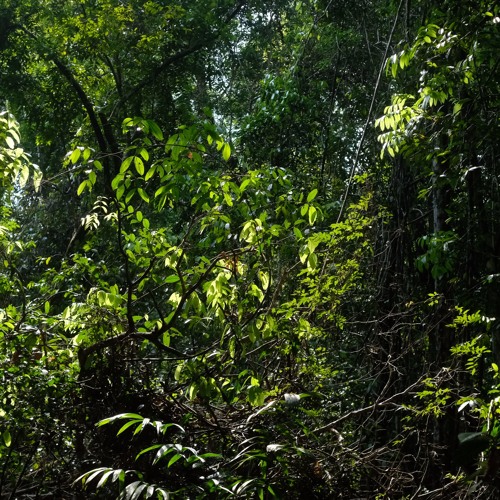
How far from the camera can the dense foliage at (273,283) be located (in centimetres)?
291

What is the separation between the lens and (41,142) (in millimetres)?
7812

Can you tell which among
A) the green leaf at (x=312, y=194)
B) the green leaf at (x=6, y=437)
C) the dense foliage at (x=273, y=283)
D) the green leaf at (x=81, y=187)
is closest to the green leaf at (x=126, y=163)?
the dense foliage at (x=273, y=283)

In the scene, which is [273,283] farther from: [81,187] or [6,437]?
[6,437]

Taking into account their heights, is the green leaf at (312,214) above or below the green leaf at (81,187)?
below

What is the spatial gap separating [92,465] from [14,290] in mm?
1509

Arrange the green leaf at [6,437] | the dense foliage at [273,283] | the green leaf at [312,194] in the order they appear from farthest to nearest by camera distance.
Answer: the green leaf at [312,194], the dense foliage at [273,283], the green leaf at [6,437]

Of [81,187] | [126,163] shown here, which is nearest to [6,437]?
[81,187]

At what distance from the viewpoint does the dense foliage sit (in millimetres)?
2908

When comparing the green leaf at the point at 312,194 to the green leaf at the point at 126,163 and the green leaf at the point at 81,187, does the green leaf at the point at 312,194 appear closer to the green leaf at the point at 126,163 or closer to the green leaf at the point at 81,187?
the green leaf at the point at 126,163

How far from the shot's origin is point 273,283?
383 cm

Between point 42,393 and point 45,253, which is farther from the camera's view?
point 45,253

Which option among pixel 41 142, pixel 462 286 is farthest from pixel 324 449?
pixel 41 142

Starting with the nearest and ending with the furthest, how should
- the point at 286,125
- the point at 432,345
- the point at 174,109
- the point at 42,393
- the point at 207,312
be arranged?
the point at 42,393, the point at 207,312, the point at 432,345, the point at 286,125, the point at 174,109

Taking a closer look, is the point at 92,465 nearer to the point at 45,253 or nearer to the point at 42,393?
the point at 42,393
